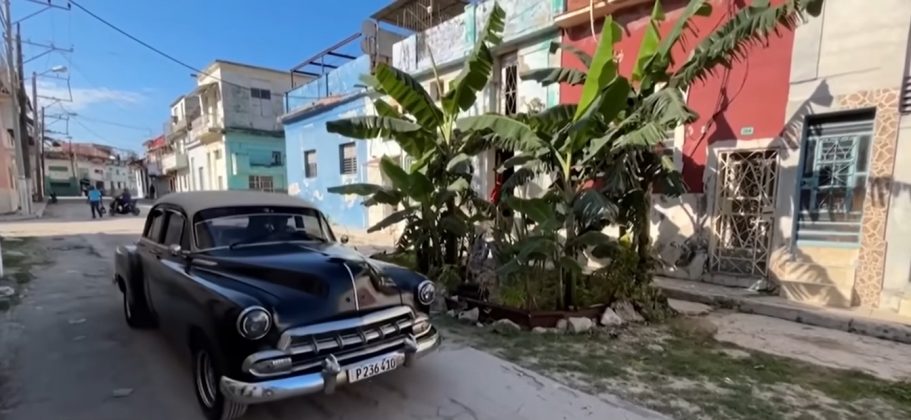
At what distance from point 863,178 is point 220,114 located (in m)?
29.8

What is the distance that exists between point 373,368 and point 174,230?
2.73 metres

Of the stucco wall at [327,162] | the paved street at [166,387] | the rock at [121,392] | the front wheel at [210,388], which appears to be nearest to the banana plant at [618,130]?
the paved street at [166,387]

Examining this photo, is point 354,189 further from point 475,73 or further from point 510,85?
point 510,85

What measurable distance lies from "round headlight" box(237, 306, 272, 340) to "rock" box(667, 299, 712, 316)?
5.53 m

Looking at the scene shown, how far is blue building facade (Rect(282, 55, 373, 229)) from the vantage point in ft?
50.4

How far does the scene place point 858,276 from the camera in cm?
595

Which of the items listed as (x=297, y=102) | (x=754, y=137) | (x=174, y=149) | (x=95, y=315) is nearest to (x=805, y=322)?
(x=754, y=137)

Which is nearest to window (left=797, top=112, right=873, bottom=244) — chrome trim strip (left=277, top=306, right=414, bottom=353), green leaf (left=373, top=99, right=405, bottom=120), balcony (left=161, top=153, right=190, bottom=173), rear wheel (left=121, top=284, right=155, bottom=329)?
green leaf (left=373, top=99, right=405, bottom=120)

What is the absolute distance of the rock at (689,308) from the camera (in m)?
6.07

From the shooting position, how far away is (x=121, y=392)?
140 inches

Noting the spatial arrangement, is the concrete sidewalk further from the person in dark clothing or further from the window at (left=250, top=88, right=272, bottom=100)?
the window at (left=250, top=88, right=272, bottom=100)

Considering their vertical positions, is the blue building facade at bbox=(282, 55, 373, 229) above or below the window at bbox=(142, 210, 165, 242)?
above

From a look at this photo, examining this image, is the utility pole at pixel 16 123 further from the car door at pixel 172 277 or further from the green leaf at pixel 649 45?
the green leaf at pixel 649 45

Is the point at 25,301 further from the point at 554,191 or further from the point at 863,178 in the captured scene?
the point at 863,178
